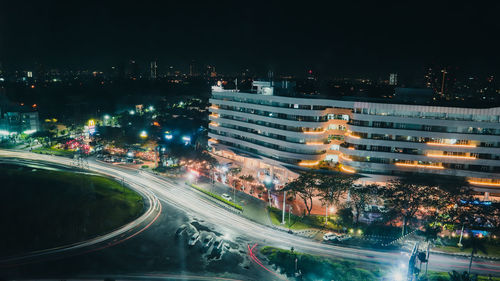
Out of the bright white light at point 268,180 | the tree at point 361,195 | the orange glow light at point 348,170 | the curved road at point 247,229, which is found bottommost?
the curved road at point 247,229

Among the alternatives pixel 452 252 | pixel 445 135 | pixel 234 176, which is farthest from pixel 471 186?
pixel 234 176

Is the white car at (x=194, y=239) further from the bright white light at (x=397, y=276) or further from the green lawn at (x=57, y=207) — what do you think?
the bright white light at (x=397, y=276)

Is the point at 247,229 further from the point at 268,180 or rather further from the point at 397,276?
the point at 397,276

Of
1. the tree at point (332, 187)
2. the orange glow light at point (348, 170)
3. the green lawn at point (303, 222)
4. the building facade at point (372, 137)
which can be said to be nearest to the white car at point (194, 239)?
the green lawn at point (303, 222)

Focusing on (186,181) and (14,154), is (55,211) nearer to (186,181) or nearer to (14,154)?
(186,181)

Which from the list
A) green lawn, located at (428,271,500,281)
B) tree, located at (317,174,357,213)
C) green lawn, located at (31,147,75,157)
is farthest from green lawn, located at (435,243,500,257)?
green lawn, located at (31,147,75,157)

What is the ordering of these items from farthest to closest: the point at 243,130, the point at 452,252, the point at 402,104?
the point at 243,130 → the point at 402,104 → the point at 452,252
